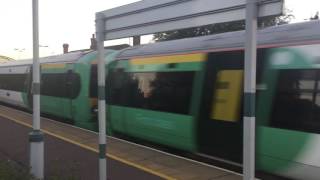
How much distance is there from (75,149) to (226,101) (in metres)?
3.33

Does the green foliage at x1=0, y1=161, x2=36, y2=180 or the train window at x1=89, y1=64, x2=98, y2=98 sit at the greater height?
the train window at x1=89, y1=64, x2=98, y2=98

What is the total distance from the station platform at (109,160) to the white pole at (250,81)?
3.85 meters

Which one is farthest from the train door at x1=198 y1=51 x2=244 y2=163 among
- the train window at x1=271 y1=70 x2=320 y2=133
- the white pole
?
the white pole

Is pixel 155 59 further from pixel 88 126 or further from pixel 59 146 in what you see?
pixel 88 126

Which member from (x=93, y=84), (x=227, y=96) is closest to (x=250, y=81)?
(x=227, y=96)

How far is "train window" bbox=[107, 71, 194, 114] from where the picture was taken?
435 inches

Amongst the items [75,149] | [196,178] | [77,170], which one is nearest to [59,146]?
[75,149]

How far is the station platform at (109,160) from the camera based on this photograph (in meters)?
8.36

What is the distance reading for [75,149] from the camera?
1084 cm

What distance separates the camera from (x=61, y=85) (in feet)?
64.3

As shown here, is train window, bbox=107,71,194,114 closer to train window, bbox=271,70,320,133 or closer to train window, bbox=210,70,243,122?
train window, bbox=210,70,243,122

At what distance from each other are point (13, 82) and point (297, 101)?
21.4m

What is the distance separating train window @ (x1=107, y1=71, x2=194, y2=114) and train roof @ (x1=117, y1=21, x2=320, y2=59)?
1.74 feet

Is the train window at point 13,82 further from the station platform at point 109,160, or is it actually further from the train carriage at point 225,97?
the train carriage at point 225,97
